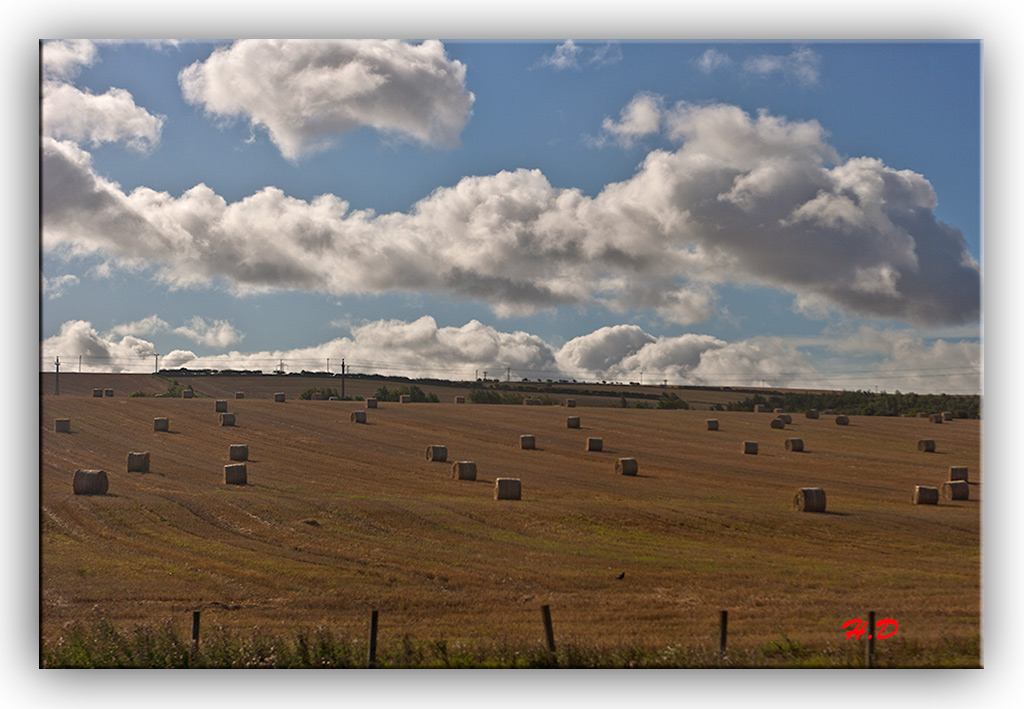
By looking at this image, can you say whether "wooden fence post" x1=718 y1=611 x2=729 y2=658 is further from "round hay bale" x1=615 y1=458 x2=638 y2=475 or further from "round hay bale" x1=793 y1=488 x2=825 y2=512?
"round hay bale" x1=615 y1=458 x2=638 y2=475

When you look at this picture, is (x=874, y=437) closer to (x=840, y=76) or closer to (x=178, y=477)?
(x=840, y=76)

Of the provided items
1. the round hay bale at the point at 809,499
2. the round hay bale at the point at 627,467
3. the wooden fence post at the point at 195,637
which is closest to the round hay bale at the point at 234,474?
the wooden fence post at the point at 195,637

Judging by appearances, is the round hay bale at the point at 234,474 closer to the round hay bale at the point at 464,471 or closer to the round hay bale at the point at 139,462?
the round hay bale at the point at 139,462

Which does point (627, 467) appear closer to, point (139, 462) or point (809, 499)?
point (809, 499)

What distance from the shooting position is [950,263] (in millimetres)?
10781

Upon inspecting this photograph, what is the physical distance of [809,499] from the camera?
1587 centimetres

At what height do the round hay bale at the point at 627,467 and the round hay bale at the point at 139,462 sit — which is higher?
the round hay bale at the point at 139,462

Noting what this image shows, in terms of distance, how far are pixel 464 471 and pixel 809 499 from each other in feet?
30.0

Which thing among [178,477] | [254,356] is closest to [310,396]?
[178,477]

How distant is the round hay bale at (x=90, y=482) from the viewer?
13363 millimetres

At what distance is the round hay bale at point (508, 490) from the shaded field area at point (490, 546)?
1.10ft

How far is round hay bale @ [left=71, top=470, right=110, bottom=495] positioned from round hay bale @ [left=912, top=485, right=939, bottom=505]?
17.1 m

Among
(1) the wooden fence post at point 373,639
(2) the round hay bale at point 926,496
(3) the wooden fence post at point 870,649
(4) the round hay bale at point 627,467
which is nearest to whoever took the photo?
(1) the wooden fence post at point 373,639

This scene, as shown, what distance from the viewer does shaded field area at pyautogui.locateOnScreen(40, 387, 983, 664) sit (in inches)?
414
